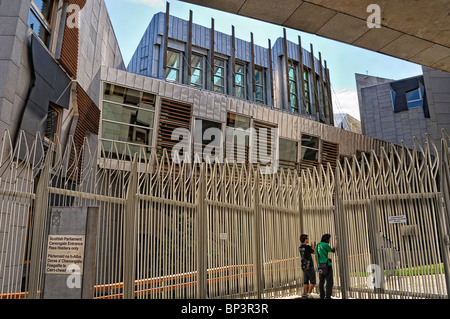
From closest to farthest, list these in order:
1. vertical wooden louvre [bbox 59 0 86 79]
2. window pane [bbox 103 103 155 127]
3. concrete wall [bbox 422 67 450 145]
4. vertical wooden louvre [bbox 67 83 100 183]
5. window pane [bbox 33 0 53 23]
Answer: window pane [bbox 33 0 53 23] → vertical wooden louvre [bbox 59 0 86 79] → vertical wooden louvre [bbox 67 83 100 183] → window pane [bbox 103 103 155 127] → concrete wall [bbox 422 67 450 145]

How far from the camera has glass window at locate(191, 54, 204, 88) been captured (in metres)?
20.6

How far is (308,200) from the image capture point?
8133 millimetres

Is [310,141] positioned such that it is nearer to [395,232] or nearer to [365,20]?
[395,232]

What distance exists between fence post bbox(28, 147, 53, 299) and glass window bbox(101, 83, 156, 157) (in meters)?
8.76

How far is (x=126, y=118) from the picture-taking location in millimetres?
14336

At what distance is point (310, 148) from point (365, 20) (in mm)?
15053

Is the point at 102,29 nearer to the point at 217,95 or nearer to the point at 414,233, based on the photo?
the point at 217,95

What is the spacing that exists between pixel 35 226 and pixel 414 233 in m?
5.87

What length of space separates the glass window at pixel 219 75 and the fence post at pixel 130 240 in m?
16.3

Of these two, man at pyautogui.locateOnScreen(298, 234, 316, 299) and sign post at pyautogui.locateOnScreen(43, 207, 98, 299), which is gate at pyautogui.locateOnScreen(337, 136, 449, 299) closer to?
man at pyautogui.locateOnScreen(298, 234, 316, 299)

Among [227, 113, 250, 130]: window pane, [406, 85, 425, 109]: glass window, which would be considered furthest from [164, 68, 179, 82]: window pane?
[406, 85, 425, 109]: glass window

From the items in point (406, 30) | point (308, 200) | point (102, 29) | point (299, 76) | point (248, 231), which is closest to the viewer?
point (406, 30)

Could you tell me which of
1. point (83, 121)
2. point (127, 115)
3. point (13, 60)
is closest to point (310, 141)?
point (127, 115)
